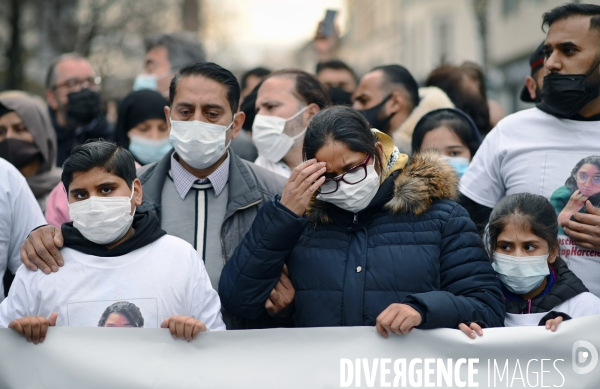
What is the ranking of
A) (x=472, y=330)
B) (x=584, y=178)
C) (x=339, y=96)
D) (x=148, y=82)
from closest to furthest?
1. (x=472, y=330)
2. (x=584, y=178)
3. (x=339, y=96)
4. (x=148, y=82)

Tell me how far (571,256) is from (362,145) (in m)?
1.31

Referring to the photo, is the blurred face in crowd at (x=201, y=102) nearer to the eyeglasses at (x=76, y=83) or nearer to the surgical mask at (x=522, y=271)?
the surgical mask at (x=522, y=271)

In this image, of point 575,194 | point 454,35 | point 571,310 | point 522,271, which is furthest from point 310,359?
point 454,35

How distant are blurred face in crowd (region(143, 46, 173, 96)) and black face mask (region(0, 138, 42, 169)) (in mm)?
2421

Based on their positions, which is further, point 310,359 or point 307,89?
point 307,89

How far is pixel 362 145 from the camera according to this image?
3.72 m

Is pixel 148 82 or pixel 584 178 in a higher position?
pixel 584 178

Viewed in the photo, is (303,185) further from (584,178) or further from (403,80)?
(403,80)

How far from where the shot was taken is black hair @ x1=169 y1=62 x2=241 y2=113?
4465 mm

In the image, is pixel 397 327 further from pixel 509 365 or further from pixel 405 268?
pixel 509 365

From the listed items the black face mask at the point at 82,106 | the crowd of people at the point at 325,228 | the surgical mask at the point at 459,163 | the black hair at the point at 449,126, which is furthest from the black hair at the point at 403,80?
the black face mask at the point at 82,106

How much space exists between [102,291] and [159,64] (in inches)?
182

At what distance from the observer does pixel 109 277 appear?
368 centimetres

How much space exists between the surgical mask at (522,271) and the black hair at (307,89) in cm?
198
